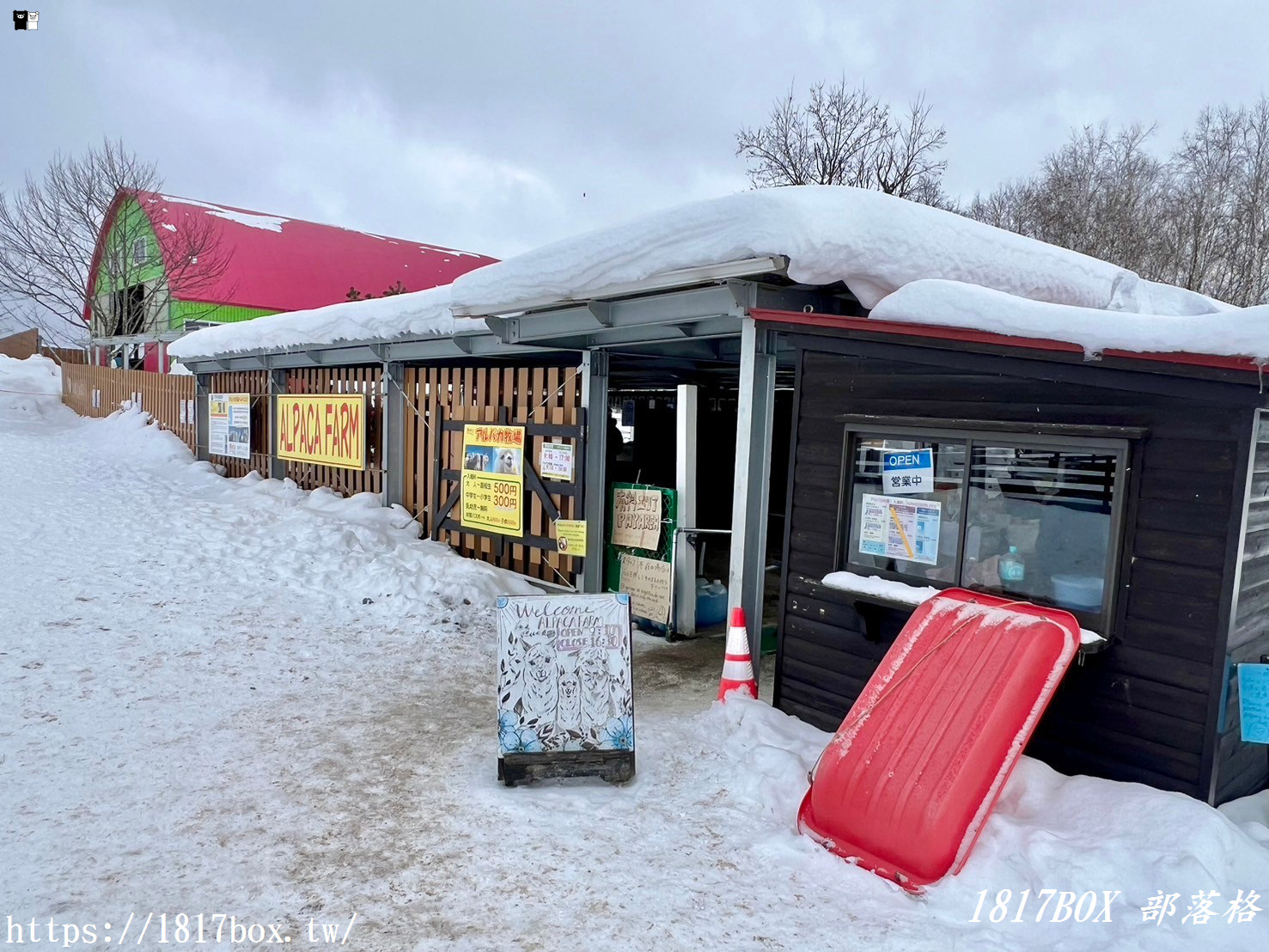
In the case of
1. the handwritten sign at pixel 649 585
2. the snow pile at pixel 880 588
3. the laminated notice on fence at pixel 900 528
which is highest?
the laminated notice on fence at pixel 900 528

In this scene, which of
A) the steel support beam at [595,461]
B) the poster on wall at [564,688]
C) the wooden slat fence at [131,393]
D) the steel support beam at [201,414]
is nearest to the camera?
the poster on wall at [564,688]

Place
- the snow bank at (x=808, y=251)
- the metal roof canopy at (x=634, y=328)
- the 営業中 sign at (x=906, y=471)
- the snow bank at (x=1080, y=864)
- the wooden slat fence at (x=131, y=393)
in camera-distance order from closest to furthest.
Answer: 1. the snow bank at (x=1080, y=864)
2. the 営業中 sign at (x=906, y=471)
3. the snow bank at (x=808, y=251)
4. the metal roof canopy at (x=634, y=328)
5. the wooden slat fence at (x=131, y=393)

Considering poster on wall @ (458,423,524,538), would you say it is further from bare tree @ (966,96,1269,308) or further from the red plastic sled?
bare tree @ (966,96,1269,308)

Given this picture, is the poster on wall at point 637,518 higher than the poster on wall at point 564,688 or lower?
higher

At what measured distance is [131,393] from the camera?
16.6m

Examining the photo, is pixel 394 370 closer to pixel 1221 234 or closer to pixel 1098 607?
pixel 1098 607

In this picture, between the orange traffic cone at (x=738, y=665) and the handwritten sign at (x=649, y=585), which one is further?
the handwritten sign at (x=649, y=585)

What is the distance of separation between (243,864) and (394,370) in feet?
24.5

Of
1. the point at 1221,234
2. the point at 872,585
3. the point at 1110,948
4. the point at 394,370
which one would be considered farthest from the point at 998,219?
the point at 1110,948

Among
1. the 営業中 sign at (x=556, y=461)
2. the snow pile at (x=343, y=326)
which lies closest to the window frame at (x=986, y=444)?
the 営業中 sign at (x=556, y=461)

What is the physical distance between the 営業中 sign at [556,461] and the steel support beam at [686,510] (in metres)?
1.22

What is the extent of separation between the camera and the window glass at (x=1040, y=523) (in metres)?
4.05

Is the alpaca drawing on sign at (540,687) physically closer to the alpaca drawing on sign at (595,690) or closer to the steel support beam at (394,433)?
the alpaca drawing on sign at (595,690)

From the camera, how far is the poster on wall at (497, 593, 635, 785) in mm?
4324
